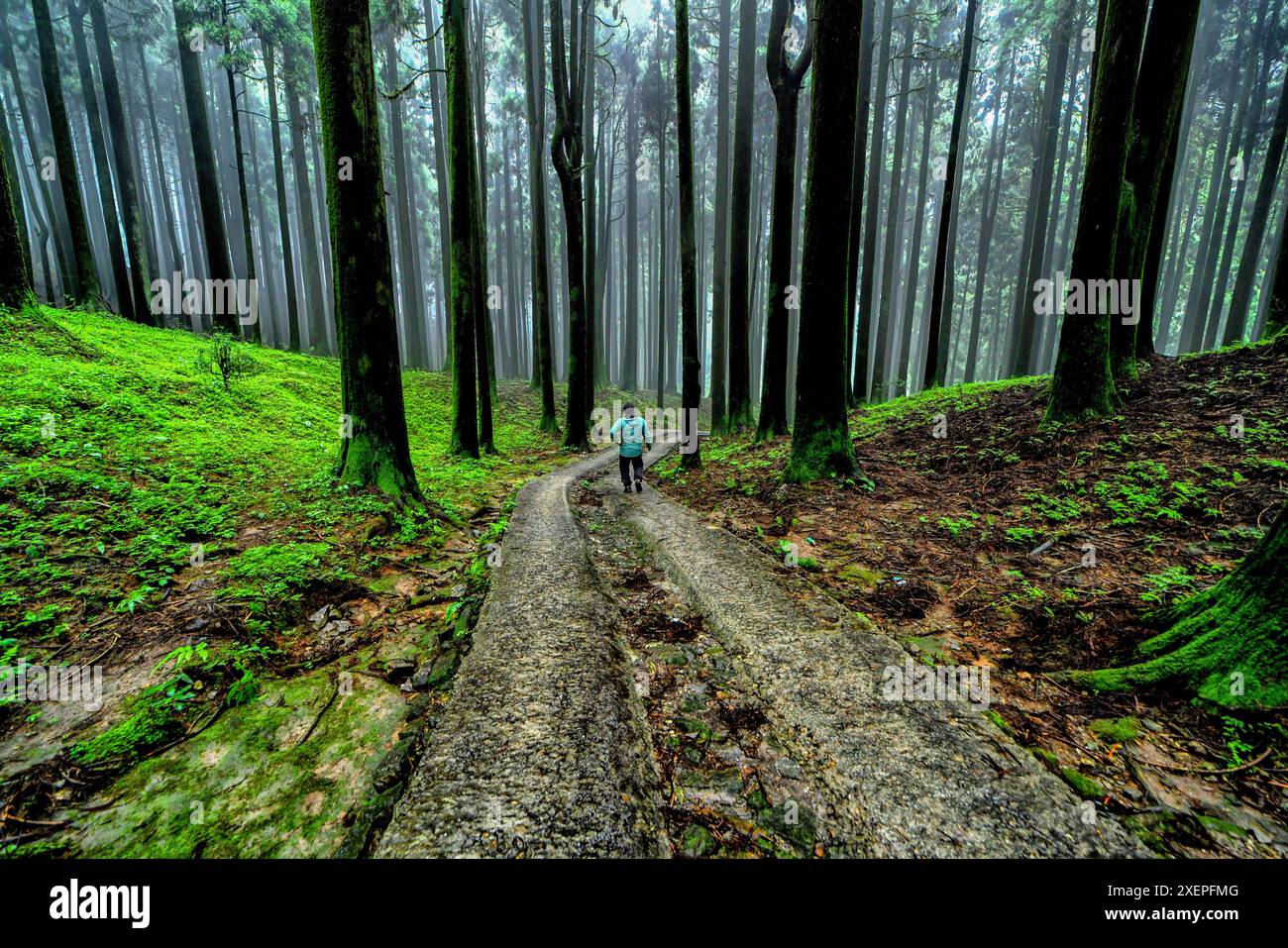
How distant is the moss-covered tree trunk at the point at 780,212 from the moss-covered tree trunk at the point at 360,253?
7.38 m

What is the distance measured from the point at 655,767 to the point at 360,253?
6084mm

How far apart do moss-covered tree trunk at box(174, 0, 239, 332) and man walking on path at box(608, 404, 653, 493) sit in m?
13.9

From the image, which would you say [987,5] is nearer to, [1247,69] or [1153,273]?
[1247,69]

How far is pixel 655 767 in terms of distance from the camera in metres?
2.30

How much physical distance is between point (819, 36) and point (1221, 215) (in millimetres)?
31432

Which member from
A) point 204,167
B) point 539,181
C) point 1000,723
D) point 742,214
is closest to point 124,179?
point 204,167

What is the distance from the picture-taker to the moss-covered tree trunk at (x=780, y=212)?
989 centimetres

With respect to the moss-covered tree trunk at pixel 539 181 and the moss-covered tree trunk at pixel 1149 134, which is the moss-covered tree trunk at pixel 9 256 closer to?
the moss-covered tree trunk at pixel 539 181

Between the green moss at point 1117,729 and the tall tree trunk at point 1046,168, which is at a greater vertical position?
the tall tree trunk at point 1046,168

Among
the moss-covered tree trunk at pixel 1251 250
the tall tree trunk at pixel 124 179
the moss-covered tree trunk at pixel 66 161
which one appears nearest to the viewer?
the moss-covered tree trunk at pixel 66 161

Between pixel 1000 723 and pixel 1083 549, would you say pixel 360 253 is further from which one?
pixel 1083 549

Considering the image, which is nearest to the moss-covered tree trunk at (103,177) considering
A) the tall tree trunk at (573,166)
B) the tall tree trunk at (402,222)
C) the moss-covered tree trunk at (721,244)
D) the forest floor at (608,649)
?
the tall tree trunk at (402,222)
